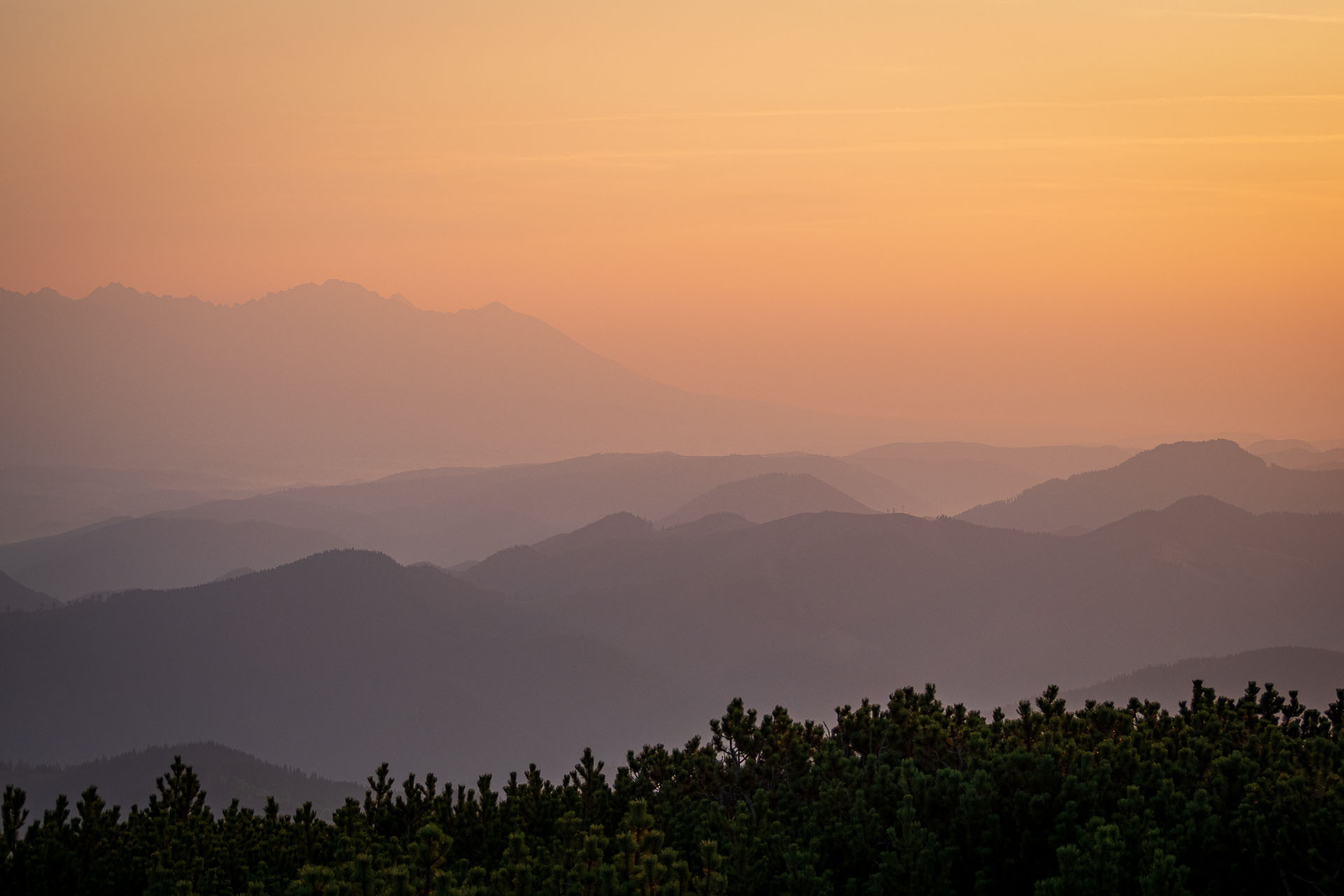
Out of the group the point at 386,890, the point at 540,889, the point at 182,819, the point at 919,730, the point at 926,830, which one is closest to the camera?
the point at 386,890

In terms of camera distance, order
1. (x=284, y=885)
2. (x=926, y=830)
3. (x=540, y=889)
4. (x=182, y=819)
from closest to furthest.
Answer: (x=540, y=889), (x=926, y=830), (x=284, y=885), (x=182, y=819)

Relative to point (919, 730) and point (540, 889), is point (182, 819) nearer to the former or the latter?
point (540, 889)

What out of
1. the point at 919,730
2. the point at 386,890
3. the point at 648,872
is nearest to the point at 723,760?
the point at 919,730

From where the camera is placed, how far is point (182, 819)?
36844mm

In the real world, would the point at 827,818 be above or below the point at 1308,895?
above

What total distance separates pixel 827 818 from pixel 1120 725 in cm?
815

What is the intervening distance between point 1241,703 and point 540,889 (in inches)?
857

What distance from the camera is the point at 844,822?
29062 millimetres

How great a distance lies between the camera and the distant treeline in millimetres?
23562

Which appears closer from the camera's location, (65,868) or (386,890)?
(386,890)

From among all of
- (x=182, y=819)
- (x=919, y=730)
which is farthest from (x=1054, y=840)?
(x=182, y=819)

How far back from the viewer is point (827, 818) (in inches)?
1154

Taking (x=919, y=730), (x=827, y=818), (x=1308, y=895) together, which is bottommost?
(x=1308, y=895)

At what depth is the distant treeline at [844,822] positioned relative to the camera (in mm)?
23562
